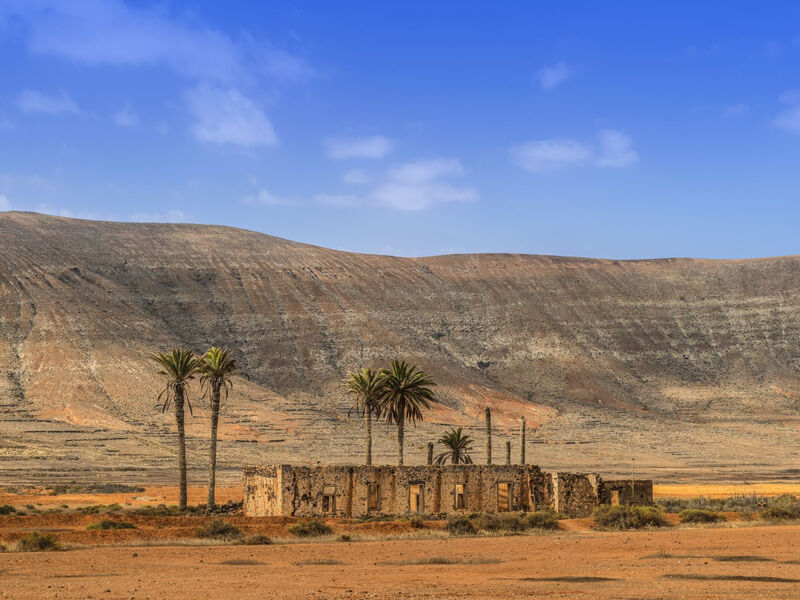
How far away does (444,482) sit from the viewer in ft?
134

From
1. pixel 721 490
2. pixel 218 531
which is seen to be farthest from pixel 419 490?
pixel 721 490

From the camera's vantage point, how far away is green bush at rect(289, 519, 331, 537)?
107 ft

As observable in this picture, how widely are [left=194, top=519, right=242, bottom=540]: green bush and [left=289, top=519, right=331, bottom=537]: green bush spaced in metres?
1.87

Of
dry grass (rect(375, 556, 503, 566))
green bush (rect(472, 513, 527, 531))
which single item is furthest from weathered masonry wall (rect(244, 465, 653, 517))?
dry grass (rect(375, 556, 503, 566))

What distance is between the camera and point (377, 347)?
11875 cm

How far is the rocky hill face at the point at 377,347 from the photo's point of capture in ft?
290

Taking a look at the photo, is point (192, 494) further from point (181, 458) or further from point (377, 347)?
point (377, 347)

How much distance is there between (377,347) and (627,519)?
8360 centimetres

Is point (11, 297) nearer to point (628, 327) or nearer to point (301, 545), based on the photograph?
point (628, 327)

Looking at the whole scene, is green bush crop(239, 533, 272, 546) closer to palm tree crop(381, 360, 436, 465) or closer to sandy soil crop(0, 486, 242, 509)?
palm tree crop(381, 360, 436, 465)

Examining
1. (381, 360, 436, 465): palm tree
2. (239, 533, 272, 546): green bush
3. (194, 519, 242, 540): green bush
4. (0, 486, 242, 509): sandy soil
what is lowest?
(0, 486, 242, 509): sandy soil

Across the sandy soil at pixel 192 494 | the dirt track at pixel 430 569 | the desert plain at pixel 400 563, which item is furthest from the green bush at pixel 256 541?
the sandy soil at pixel 192 494

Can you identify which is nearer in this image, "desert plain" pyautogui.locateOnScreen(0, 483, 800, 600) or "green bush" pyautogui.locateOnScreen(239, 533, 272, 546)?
"desert plain" pyautogui.locateOnScreen(0, 483, 800, 600)

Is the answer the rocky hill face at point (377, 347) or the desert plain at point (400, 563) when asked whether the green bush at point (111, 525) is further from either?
the rocky hill face at point (377, 347)
